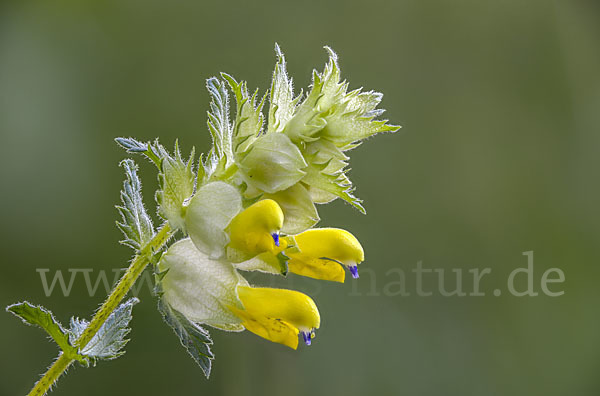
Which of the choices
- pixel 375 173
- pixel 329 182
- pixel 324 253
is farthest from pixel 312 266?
pixel 375 173

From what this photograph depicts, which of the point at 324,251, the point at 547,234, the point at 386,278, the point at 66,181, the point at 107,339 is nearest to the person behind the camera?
the point at 107,339

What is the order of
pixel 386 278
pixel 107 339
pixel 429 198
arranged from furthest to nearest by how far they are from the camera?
1. pixel 429 198
2. pixel 386 278
3. pixel 107 339

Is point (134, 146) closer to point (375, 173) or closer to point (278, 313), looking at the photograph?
point (278, 313)

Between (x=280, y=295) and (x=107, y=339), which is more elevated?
(x=280, y=295)

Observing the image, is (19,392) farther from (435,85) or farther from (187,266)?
(435,85)

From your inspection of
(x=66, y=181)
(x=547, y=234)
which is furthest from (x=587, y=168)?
(x=66, y=181)

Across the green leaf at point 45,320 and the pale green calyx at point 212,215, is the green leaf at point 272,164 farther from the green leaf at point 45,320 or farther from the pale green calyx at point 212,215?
the green leaf at point 45,320
